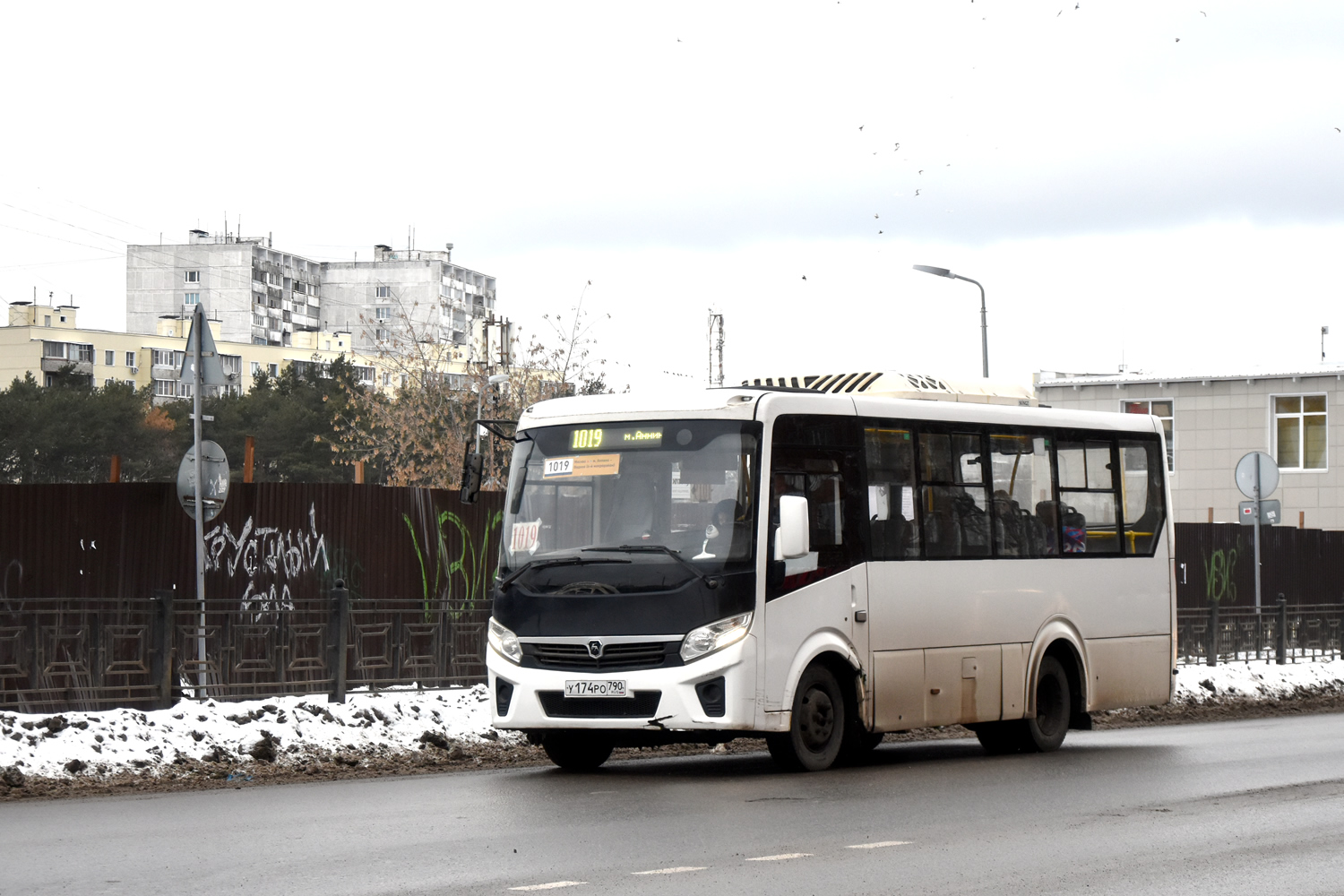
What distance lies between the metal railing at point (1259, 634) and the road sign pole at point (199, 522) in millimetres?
15653

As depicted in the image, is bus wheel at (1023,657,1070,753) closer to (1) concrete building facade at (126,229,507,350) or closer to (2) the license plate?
(2) the license plate

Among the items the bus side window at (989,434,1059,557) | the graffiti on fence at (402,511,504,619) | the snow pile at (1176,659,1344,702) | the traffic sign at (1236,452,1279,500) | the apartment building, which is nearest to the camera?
the bus side window at (989,434,1059,557)

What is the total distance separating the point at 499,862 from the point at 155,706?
7.82m

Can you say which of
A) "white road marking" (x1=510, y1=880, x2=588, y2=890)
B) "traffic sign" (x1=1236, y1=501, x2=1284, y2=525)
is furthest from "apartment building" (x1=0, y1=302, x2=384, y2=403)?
"white road marking" (x1=510, y1=880, x2=588, y2=890)

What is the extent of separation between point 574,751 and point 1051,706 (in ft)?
16.0

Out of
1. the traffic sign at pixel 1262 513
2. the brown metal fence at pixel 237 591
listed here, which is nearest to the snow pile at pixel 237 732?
the brown metal fence at pixel 237 591

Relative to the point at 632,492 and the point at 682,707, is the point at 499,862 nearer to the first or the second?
the point at 682,707

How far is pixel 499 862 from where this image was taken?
8781 millimetres

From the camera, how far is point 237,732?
14.6 metres

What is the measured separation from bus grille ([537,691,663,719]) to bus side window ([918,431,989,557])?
3197 millimetres

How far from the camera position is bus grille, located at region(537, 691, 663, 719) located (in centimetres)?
1283

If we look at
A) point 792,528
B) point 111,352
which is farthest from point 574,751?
point 111,352

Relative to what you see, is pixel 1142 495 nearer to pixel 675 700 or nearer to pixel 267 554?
pixel 675 700

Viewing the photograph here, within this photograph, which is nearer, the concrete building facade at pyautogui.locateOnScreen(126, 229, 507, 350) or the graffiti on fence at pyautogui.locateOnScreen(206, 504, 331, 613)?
the graffiti on fence at pyautogui.locateOnScreen(206, 504, 331, 613)
